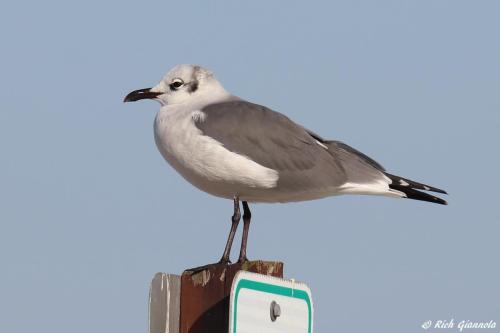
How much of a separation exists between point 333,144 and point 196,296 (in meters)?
3.05

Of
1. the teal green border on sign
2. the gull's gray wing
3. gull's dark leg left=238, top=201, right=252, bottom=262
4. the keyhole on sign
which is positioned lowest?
the keyhole on sign

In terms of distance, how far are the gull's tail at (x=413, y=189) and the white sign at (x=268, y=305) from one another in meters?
2.69

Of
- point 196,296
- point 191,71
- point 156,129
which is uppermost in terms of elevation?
point 191,71

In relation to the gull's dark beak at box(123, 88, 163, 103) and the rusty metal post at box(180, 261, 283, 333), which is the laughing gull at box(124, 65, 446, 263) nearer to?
the gull's dark beak at box(123, 88, 163, 103)

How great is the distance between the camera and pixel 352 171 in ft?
22.3

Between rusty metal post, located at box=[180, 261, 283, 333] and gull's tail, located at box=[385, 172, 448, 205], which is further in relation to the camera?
gull's tail, located at box=[385, 172, 448, 205]

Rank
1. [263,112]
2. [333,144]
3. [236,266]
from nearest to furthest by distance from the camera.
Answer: [236,266] < [263,112] < [333,144]

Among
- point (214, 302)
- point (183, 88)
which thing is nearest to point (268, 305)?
point (214, 302)

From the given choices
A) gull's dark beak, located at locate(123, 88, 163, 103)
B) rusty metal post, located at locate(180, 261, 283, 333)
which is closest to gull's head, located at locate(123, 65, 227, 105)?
gull's dark beak, located at locate(123, 88, 163, 103)

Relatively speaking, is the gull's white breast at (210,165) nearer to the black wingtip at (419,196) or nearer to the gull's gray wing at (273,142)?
the gull's gray wing at (273,142)

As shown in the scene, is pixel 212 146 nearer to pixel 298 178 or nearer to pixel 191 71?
pixel 298 178

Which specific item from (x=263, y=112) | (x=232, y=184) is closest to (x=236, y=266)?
(x=232, y=184)

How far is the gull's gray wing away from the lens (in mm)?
6469

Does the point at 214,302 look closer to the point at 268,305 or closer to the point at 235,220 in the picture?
the point at 268,305
